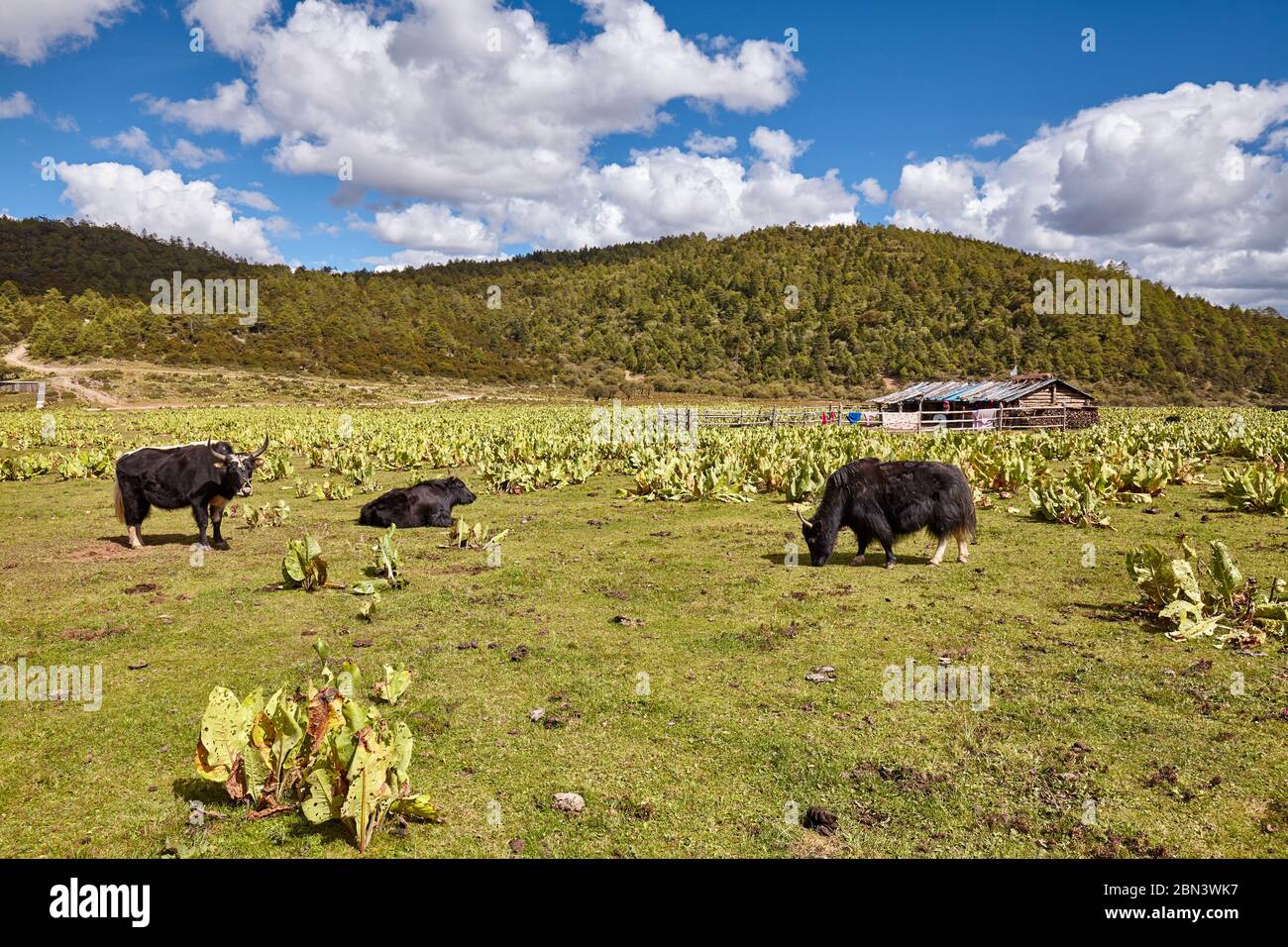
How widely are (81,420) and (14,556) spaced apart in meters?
31.2

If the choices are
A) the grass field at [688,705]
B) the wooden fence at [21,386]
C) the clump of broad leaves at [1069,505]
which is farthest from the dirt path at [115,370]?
the clump of broad leaves at [1069,505]

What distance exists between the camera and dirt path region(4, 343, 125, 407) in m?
54.6

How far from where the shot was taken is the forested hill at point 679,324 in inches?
3666

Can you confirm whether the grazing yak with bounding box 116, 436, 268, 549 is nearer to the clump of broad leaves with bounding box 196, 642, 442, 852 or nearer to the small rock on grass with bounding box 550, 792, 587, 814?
the clump of broad leaves with bounding box 196, 642, 442, 852

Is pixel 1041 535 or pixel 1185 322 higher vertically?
pixel 1185 322

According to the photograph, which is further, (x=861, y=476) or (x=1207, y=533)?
(x=1207, y=533)

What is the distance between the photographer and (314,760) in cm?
430

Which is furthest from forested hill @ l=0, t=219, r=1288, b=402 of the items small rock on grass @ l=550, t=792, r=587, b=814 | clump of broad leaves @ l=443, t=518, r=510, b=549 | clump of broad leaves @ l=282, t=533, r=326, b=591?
small rock on grass @ l=550, t=792, r=587, b=814

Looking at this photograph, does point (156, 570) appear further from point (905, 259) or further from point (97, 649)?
point (905, 259)

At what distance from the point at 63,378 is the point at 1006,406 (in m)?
77.1

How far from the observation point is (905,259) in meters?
155

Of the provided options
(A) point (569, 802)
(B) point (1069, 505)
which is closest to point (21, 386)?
(A) point (569, 802)

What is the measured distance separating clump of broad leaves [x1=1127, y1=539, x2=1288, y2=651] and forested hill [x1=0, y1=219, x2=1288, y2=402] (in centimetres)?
8392
